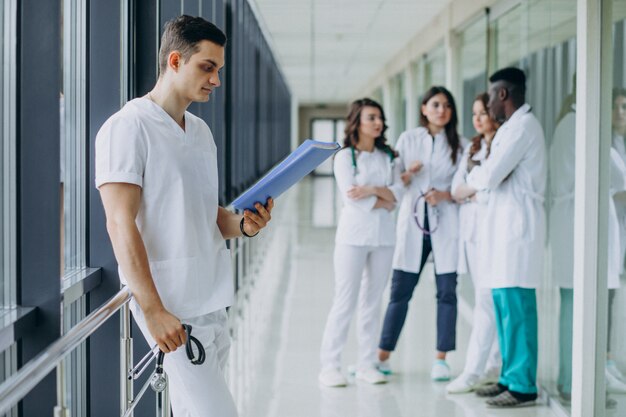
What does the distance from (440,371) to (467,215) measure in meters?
0.97

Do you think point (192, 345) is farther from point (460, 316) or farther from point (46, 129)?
point (460, 316)

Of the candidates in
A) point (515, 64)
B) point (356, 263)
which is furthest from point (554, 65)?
point (356, 263)

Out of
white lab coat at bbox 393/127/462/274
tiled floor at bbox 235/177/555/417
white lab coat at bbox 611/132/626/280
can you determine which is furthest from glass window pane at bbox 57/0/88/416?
white lab coat at bbox 393/127/462/274

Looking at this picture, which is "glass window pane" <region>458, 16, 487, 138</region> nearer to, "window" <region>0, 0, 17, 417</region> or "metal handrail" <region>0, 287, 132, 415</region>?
"window" <region>0, 0, 17, 417</region>

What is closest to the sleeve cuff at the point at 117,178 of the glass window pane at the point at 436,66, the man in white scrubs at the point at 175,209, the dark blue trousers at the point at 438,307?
the man in white scrubs at the point at 175,209

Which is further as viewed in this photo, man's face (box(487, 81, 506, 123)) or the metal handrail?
man's face (box(487, 81, 506, 123))

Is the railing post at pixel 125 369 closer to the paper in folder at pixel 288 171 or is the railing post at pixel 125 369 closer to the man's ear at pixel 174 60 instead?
the paper in folder at pixel 288 171

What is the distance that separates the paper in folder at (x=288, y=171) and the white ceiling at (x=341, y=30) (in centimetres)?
653

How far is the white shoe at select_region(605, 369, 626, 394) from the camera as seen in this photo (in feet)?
12.5

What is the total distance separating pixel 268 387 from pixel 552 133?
220 cm

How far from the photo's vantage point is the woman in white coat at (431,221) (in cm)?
520

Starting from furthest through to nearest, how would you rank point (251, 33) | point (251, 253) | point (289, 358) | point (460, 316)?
point (251, 33) → point (251, 253) → point (460, 316) → point (289, 358)

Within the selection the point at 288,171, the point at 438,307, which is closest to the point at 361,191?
the point at 438,307

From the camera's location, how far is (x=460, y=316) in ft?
23.8
